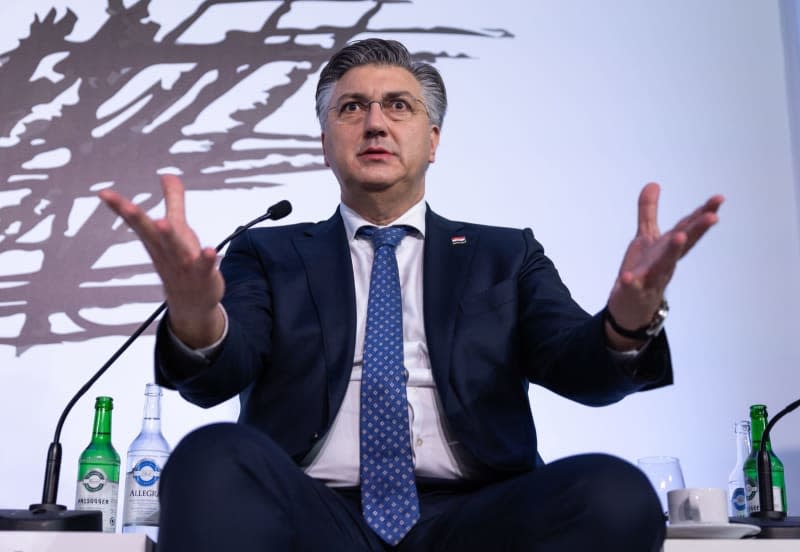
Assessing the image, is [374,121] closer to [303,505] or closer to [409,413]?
[409,413]

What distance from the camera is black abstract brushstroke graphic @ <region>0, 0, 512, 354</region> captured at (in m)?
2.42

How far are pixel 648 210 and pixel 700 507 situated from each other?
0.62 m

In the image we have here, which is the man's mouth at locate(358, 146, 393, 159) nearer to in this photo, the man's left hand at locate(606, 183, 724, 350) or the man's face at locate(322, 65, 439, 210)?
the man's face at locate(322, 65, 439, 210)

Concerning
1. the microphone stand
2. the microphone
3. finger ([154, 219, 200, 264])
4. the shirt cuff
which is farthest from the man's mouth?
the microphone stand

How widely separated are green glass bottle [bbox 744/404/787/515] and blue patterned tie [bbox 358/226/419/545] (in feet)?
2.94

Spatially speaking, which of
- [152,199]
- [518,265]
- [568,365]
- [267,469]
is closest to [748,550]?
[568,365]

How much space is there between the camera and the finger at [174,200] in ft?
3.67

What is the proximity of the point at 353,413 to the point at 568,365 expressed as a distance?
0.31 m

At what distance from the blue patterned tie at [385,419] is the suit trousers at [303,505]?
0.18 m

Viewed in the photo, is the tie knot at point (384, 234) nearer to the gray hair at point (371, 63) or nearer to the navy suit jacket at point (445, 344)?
the navy suit jacket at point (445, 344)

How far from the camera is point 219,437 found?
1024mm

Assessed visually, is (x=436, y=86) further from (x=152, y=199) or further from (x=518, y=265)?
(x=152, y=199)

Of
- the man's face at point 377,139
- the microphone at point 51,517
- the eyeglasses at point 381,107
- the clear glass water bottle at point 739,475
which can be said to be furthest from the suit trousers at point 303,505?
the clear glass water bottle at point 739,475

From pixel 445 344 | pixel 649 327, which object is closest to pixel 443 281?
pixel 445 344
